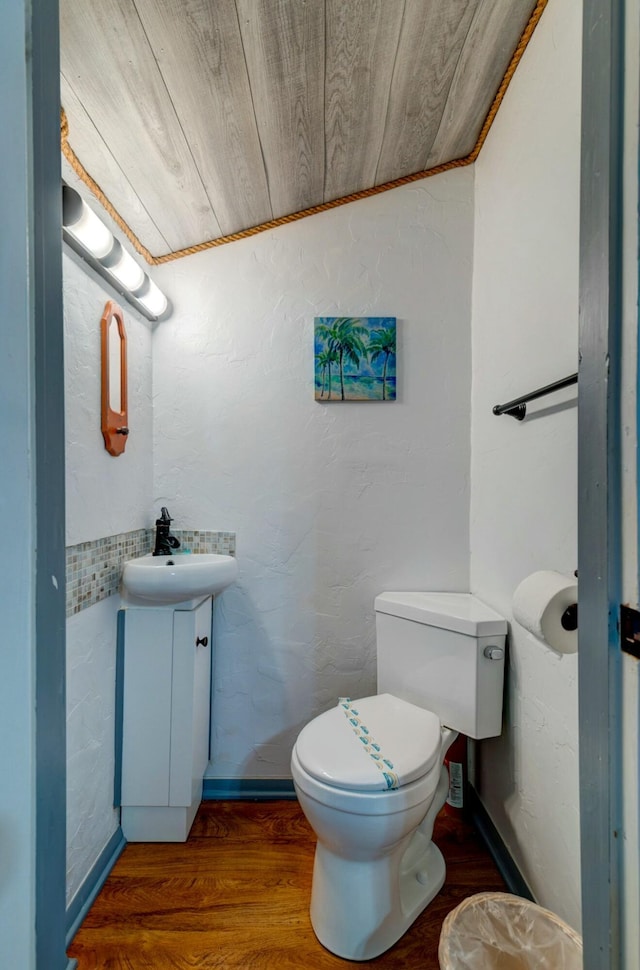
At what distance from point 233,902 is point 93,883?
388 mm

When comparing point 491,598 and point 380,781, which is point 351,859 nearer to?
point 380,781

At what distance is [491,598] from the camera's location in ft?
4.70

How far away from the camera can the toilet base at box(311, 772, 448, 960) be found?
1.04m

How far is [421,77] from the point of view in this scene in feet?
3.84

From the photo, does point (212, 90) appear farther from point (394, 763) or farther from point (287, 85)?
point (394, 763)

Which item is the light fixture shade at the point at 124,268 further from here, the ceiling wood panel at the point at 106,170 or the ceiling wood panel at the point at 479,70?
the ceiling wood panel at the point at 479,70

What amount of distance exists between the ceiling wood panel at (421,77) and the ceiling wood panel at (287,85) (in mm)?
215

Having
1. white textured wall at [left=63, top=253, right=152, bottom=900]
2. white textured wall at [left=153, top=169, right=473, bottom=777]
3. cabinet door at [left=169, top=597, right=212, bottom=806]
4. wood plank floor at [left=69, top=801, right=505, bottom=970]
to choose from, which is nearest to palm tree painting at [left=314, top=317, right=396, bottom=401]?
white textured wall at [left=153, top=169, right=473, bottom=777]

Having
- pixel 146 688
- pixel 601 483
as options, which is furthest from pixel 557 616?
pixel 146 688

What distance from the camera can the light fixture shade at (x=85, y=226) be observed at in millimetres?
985

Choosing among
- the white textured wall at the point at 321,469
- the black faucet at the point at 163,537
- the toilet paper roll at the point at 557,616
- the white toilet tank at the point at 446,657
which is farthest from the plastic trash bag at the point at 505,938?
the black faucet at the point at 163,537

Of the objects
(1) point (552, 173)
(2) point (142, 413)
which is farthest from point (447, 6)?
(2) point (142, 413)

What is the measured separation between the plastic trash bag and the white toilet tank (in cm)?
41

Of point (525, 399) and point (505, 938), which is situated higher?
point (525, 399)
